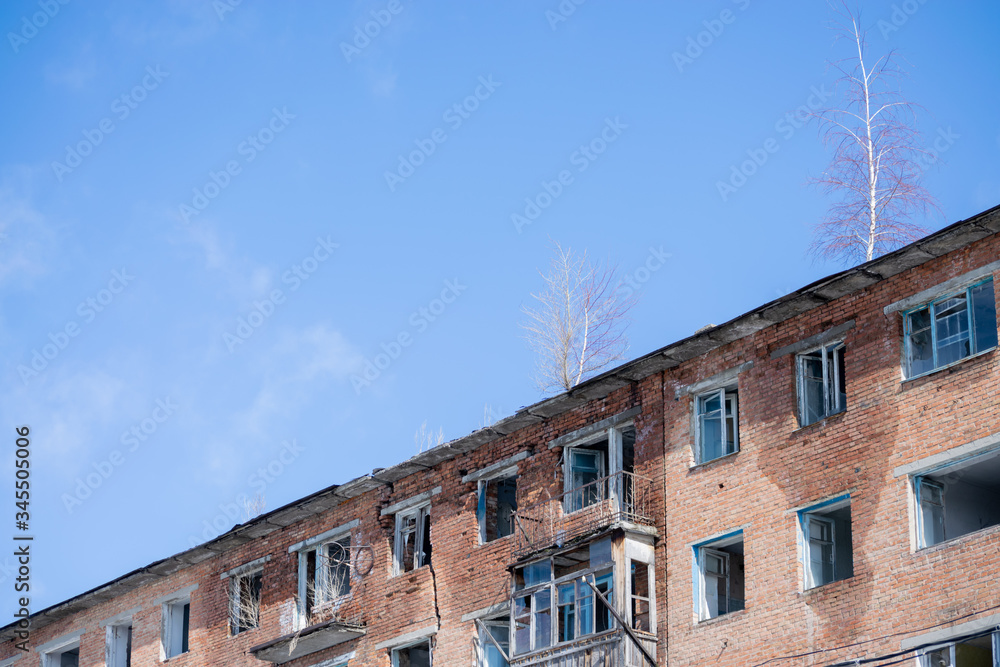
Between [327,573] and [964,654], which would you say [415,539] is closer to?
[327,573]

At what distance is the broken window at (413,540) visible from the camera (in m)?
34.3

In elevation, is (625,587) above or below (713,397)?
below

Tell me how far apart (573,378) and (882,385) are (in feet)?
37.7

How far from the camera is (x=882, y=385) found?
26.5 m

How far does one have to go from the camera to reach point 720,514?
28.3 metres

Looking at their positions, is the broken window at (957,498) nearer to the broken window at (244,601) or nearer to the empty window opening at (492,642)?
the empty window opening at (492,642)

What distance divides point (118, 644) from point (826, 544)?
21487 mm

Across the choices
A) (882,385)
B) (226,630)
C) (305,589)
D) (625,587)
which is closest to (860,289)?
(882,385)

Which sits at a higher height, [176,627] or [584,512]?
[176,627]

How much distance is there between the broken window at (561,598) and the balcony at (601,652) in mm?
227

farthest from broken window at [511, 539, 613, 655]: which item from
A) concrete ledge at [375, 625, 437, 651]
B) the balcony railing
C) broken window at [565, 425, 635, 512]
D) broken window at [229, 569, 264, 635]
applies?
broken window at [229, 569, 264, 635]

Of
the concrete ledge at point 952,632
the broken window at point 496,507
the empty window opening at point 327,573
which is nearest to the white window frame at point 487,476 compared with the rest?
the broken window at point 496,507


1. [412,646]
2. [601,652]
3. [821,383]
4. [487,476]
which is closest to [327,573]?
[412,646]

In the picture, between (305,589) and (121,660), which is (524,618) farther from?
(121,660)
